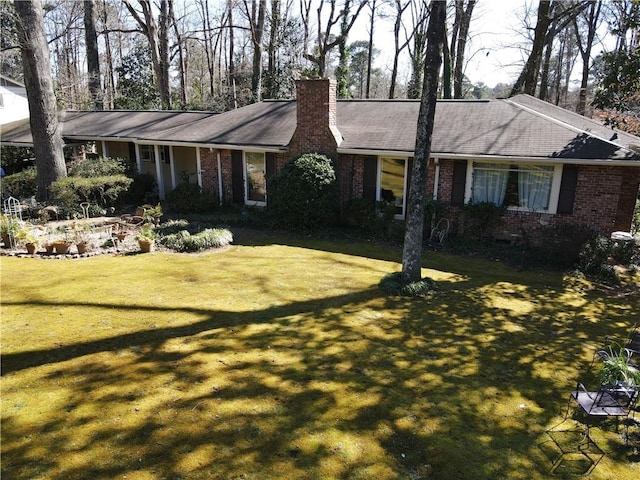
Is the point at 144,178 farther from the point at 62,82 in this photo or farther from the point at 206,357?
the point at 62,82

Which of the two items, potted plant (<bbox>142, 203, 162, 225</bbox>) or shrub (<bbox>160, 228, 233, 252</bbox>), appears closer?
shrub (<bbox>160, 228, 233, 252</bbox>)

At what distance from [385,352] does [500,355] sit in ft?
5.75

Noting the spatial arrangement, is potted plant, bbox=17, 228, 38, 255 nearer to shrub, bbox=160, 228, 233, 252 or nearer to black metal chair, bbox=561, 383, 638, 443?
shrub, bbox=160, 228, 233, 252

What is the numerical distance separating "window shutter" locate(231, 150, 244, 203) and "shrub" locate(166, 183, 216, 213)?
0.92 meters

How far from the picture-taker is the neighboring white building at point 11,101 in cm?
2406

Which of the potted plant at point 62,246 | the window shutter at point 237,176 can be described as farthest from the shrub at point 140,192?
the potted plant at point 62,246

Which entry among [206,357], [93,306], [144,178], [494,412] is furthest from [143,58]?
[494,412]

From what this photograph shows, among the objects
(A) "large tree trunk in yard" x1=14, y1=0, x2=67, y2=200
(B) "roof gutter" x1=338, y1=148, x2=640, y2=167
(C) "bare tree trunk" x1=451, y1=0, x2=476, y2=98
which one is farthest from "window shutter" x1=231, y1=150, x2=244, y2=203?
(C) "bare tree trunk" x1=451, y1=0, x2=476, y2=98

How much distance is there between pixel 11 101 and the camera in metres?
24.5

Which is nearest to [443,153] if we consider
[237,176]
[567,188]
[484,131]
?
[484,131]

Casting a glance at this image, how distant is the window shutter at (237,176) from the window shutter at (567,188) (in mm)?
10464

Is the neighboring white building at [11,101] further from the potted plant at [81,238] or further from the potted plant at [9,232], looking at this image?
the potted plant at [81,238]

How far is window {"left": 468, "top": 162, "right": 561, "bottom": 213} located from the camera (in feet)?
40.7

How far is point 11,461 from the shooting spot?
409cm
